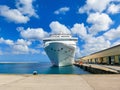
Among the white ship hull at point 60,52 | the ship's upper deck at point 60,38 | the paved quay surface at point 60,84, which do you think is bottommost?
the paved quay surface at point 60,84

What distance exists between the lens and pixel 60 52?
70938 mm

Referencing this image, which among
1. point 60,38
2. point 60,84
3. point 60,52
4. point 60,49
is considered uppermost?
point 60,38

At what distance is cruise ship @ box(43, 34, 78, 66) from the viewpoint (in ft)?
232

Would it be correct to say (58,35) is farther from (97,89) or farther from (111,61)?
(97,89)

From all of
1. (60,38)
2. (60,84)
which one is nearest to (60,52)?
(60,38)

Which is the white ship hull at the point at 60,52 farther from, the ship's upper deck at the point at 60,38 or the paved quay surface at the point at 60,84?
the paved quay surface at the point at 60,84

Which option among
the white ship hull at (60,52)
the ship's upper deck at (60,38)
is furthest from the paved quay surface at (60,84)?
the ship's upper deck at (60,38)

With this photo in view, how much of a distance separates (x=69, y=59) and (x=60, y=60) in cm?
446

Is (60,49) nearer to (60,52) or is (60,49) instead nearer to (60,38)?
(60,52)

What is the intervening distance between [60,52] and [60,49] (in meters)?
1.04

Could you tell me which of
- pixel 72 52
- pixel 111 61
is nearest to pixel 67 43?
pixel 72 52

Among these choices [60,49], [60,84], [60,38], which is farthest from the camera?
[60,38]

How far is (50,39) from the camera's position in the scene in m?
75.2

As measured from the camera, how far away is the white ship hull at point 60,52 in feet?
232
